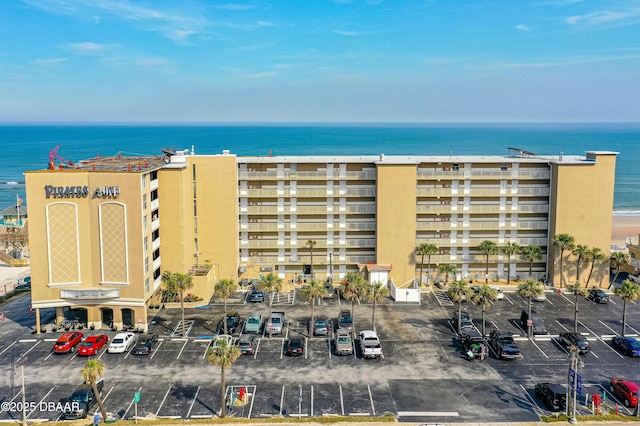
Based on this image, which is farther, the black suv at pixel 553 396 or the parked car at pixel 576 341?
the parked car at pixel 576 341

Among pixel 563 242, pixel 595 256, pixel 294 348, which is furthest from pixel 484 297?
pixel 595 256

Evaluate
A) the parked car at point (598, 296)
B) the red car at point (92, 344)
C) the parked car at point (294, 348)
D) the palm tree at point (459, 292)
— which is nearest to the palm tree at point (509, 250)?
the parked car at point (598, 296)

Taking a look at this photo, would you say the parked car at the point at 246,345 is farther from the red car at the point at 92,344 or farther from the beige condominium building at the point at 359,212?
the beige condominium building at the point at 359,212

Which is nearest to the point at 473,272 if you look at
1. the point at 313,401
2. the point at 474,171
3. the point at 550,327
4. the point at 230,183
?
the point at 474,171

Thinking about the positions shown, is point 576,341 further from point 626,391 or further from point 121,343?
point 121,343

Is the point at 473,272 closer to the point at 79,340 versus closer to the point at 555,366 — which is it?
the point at 555,366

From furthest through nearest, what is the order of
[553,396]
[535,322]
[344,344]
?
[535,322] < [344,344] < [553,396]
